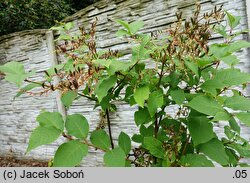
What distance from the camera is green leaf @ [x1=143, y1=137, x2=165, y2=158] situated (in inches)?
44.8

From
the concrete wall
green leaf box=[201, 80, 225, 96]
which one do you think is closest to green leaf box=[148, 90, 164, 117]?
green leaf box=[201, 80, 225, 96]

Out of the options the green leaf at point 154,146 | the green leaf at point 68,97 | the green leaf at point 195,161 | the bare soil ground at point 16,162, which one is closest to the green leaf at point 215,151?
the green leaf at point 195,161

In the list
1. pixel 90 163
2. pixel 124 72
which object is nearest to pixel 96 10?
pixel 90 163

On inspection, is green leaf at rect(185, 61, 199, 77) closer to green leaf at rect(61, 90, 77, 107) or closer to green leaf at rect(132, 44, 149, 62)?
green leaf at rect(132, 44, 149, 62)

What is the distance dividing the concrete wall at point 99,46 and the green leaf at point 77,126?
1648 millimetres

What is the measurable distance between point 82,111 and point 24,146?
1.27 meters

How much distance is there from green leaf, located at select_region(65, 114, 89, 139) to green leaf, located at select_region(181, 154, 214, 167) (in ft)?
1.13

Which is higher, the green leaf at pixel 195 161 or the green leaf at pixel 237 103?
the green leaf at pixel 237 103

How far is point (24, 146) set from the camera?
4.37 metres

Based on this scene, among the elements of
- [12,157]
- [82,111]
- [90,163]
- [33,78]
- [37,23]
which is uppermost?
[37,23]

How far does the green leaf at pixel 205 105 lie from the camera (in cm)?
100

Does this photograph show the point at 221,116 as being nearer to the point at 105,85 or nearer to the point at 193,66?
the point at 193,66

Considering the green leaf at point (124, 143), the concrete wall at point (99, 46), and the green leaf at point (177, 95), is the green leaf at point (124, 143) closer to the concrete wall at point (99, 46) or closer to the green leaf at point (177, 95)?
the green leaf at point (177, 95)

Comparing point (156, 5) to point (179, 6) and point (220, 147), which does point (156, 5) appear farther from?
point (220, 147)
